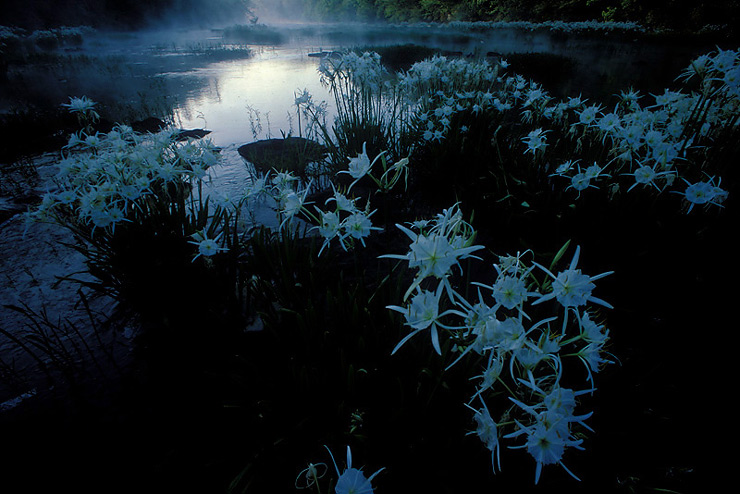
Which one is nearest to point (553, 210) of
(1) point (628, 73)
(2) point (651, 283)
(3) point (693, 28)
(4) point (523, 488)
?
(2) point (651, 283)

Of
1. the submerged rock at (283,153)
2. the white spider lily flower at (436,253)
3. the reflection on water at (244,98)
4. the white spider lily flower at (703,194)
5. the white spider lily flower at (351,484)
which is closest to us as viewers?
the white spider lily flower at (351,484)

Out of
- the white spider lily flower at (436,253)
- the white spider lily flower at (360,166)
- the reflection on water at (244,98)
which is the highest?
the white spider lily flower at (360,166)

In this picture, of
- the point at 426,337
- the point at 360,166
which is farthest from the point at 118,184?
the point at 426,337

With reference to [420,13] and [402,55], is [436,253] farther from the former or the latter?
[420,13]

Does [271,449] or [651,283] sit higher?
[651,283]

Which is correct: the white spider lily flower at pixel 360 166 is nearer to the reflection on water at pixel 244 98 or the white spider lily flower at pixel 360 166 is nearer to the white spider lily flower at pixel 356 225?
the white spider lily flower at pixel 356 225

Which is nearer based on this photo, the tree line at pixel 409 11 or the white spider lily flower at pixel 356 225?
the white spider lily flower at pixel 356 225

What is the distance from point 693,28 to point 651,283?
1092 inches

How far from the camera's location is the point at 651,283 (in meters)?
2.39

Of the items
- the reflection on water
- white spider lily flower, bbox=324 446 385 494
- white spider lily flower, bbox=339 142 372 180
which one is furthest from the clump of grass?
white spider lily flower, bbox=324 446 385 494

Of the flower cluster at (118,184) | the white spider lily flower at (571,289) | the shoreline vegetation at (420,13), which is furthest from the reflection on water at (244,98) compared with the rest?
the shoreline vegetation at (420,13)

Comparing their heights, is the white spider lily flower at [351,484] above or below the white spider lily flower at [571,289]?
below

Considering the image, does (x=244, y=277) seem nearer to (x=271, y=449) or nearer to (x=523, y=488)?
(x=271, y=449)

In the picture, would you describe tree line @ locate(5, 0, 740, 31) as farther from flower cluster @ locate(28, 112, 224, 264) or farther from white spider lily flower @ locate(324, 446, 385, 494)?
white spider lily flower @ locate(324, 446, 385, 494)
